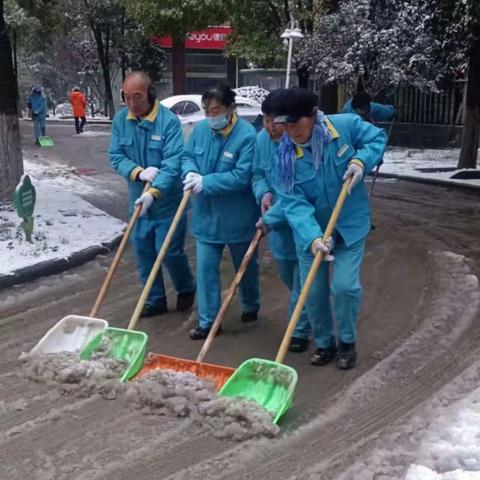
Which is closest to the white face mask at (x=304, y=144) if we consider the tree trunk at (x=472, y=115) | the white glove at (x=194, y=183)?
the white glove at (x=194, y=183)

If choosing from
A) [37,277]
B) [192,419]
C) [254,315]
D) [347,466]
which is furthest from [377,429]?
[37,277]

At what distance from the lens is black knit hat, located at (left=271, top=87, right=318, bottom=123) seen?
14.3 feet

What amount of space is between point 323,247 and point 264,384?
0.82 m

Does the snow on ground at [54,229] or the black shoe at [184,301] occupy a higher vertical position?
the black shoe at [184,301]

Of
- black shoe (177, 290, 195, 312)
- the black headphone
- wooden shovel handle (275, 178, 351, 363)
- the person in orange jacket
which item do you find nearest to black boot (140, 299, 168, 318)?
black shoe (177, 290, 195, 312)

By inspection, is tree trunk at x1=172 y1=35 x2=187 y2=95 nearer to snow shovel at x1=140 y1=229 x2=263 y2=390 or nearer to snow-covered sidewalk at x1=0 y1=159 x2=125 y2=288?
snow-covered sidewalk at x1=0 y1=159 x2=125 y2=288

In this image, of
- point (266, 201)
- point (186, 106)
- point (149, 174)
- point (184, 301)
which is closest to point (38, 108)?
point (186, 106)

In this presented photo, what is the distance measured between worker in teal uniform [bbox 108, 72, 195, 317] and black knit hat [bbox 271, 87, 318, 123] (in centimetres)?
138

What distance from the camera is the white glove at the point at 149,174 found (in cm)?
550

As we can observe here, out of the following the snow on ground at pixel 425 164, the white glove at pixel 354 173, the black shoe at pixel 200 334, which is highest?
the white glove at pixel 354 173

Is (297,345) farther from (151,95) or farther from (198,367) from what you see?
(151,95)

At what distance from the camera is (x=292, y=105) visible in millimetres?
4371

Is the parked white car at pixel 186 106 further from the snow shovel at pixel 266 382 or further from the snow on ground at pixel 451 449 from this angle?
the snow on ground at pixel 451 449

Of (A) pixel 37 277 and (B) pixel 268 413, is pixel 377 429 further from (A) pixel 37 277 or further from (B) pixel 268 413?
(A) pixel 37 277
